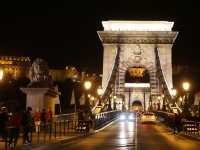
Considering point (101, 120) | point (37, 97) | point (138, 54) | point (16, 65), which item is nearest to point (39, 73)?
point (37, 97)

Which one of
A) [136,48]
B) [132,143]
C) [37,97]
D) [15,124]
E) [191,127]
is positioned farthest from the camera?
[136,48]

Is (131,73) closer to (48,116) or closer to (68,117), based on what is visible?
(68,117)

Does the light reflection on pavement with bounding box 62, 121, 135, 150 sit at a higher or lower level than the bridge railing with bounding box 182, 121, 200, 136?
lower

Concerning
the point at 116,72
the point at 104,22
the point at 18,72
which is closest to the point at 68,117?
the point at 116,72

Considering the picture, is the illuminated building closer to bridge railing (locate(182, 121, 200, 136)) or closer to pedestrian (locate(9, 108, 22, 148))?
bridge railing (locate(182, 121, 200, 136))

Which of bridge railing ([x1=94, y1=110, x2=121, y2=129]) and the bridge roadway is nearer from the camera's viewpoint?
the bridge roadway

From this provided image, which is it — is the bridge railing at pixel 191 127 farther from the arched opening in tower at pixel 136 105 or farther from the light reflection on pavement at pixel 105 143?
the arched opening in tower at pixel 136 105

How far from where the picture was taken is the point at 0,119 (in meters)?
23.6

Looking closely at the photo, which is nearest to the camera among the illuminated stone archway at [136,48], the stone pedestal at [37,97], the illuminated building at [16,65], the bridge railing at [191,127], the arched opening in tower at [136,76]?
the stone pedestal at [37,97]

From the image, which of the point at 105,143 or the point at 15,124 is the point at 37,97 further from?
the point at 15,124

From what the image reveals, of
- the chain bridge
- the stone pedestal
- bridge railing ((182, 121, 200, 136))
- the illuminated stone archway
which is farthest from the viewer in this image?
the illuminated stone archway

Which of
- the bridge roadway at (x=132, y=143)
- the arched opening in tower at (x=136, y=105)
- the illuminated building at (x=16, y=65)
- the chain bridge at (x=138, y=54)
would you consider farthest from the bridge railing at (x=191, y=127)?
the arched opening in tower at (x=136, y=105)

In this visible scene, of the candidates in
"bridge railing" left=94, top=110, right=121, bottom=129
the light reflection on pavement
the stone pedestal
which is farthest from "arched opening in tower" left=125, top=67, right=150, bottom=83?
the stone pedestal

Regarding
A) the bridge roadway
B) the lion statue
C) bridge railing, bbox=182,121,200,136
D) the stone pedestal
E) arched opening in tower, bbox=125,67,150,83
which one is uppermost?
arched opening in tower, bbox=125,67,150,83
